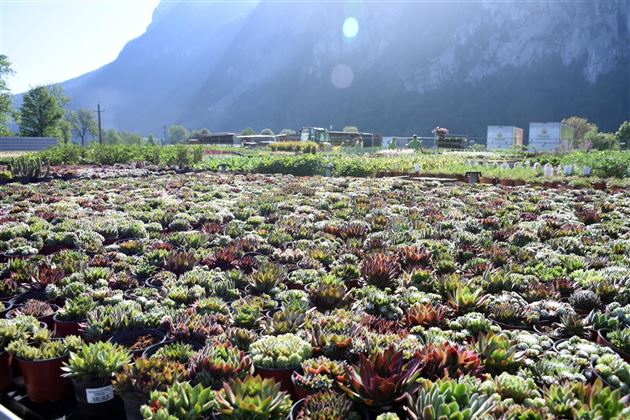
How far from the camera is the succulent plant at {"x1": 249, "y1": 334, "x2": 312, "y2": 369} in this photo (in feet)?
11.5

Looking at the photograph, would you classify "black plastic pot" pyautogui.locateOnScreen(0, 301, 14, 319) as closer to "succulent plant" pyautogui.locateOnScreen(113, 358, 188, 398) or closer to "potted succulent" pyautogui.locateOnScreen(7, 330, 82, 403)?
"potted succulent" pyautogui.locateOnScreen(7, 330, 82, 403)

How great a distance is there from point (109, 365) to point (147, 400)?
50cm

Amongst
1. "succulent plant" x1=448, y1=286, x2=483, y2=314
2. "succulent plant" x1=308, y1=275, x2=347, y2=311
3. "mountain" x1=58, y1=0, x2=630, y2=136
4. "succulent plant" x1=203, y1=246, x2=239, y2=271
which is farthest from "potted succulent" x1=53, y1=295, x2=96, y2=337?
"mountain" x1=58, y1=0, x2=630, y2=136

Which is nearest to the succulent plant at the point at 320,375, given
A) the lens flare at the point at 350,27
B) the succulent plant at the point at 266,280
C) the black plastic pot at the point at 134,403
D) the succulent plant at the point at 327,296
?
the black plastic pot at the point at 134,403

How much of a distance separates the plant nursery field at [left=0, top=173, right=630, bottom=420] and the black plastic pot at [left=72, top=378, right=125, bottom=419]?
13mm

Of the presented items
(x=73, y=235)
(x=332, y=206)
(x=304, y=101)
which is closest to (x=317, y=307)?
A: (x=73, y=235)

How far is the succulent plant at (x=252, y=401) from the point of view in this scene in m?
2.83

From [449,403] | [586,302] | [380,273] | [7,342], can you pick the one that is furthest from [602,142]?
[7,342]

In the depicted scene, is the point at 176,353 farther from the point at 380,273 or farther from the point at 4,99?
the point at 4,99

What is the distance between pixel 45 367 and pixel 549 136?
55.6 metres

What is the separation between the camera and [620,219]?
Result: 31.1 feet

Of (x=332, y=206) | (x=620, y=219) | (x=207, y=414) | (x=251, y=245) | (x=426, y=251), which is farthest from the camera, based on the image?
(x=332, y=206)

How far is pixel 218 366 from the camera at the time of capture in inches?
133

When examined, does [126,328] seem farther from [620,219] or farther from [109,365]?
[620,219]
